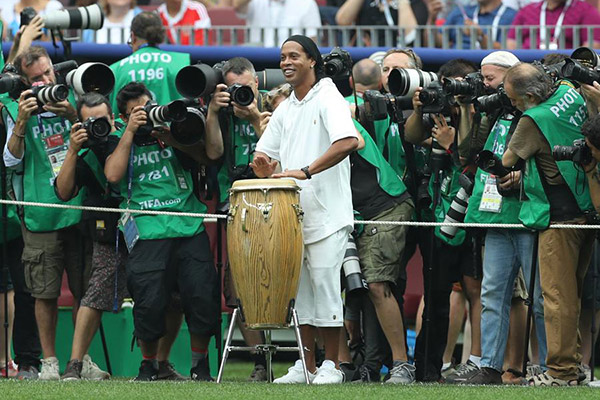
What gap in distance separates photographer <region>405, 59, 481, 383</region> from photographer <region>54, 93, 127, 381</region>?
206 cm

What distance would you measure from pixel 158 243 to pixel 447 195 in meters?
1.99

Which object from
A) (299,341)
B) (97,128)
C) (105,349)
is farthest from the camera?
(105,349)

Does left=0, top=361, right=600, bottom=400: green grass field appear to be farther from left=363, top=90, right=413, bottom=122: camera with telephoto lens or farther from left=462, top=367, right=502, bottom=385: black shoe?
left=363, top=90, right=413, bottom=122: camera with telephoto lens

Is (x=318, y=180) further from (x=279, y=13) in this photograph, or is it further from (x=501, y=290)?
(x=279, y=13)

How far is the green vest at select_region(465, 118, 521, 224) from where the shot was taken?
8.51 m

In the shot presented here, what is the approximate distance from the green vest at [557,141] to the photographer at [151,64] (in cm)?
302

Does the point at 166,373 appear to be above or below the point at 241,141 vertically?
below

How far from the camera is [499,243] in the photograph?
8.54 metres

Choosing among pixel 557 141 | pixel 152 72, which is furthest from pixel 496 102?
pixel 152 72

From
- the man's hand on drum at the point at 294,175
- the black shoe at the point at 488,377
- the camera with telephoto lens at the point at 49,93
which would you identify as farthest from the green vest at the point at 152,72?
the black shoe at the point at 488,377

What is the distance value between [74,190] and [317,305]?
Answer: 78.5 inches

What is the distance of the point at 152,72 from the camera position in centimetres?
998

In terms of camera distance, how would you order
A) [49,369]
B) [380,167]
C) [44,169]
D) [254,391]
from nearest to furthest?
[254,391] → [380,167] → [49,369] → [44,169]

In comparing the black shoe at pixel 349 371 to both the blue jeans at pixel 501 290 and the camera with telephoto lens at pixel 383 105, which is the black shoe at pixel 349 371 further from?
the camera with telephoto lens at pixel 383 105
